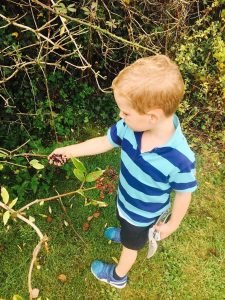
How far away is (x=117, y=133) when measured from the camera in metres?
2.09

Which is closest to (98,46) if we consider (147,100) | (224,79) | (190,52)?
(190,52)

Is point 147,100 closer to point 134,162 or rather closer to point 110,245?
point 134,162

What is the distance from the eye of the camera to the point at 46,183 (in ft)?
10.3

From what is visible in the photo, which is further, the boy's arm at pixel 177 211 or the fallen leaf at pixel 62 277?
the fallen leaf at pixel 62 277

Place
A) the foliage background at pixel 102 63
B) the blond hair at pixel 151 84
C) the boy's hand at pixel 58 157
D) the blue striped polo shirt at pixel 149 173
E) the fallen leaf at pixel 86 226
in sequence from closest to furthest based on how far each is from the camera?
the blond hair at pixel 151 84 → the blue striped polo shirt at pixel 149 173 → the boy's hand at pixel 58 157 → the fallen leaf at pixel 86 226 → the foliage background at pixel 102 63

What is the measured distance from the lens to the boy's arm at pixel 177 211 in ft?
6.44

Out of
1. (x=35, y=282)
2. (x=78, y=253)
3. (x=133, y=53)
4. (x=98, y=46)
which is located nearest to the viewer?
(x=35, y=282)

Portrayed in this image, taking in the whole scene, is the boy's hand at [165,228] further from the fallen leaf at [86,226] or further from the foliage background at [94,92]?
the fallen leaf at [86,226]

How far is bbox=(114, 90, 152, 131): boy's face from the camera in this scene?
168 centimetres

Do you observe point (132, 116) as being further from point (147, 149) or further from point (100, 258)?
point (100, 258)

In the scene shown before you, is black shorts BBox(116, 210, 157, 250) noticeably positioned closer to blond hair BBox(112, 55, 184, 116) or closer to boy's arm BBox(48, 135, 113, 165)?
boy's arm BBox(48, 135, 113, 165)

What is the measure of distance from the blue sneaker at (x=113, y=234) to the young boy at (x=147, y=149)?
453 millimetres

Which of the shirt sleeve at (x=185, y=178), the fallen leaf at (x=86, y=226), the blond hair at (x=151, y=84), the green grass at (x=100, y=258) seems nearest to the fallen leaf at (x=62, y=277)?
the green grass at (x=100, y=258)

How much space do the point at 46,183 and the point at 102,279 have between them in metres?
0.89
